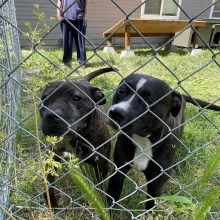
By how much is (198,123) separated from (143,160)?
6.63 ft

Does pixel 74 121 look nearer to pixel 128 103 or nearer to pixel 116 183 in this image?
pixel 128 103

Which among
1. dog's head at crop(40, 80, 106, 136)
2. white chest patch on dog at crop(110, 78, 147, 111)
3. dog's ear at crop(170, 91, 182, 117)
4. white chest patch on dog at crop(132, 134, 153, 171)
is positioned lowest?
white chest patch on dog at crop(132, 134, 153, 171)

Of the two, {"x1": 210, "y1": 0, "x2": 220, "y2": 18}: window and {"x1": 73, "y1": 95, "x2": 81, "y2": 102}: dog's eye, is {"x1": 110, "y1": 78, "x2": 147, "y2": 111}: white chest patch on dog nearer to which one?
{"x1": 73, "y1": 95, "x2": 81, "y2": 102}: dog's eye

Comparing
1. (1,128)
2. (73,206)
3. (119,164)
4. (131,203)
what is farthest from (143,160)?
(1,128)

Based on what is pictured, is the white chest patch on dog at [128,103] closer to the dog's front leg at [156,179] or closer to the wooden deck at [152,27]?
the dog's front leg at [156,179]

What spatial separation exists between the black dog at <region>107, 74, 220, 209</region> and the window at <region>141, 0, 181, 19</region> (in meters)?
11.7

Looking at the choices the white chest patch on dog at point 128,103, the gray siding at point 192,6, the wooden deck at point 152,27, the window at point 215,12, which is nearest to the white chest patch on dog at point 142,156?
the white chest patch on dog at point 128,103

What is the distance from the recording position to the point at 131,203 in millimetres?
2449

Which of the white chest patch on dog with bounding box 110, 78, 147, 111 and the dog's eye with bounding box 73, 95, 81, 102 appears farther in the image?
the dog's eye with bounding box 73, 95, 81, 102

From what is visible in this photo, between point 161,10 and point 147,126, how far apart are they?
501 inches

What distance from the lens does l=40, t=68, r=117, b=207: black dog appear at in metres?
2.05

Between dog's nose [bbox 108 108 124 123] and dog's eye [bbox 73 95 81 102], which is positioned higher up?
dog's nose [bbox 108 108 124 123]

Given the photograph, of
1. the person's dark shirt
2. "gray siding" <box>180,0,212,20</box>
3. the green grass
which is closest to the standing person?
the person's dark shirt

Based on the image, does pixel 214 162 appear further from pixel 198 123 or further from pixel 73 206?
pixel 198 123
